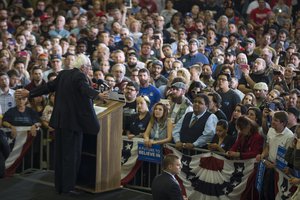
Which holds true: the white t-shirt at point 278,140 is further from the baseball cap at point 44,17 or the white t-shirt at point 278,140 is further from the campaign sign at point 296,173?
the baseball cap at point 44,17

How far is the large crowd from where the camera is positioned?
8750 mm

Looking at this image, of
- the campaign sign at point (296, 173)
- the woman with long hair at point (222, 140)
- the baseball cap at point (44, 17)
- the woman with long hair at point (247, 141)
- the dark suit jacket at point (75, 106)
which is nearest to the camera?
the campaign sign at point (296, 173)

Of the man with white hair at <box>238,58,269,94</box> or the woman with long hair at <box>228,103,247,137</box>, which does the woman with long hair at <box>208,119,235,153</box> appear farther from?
the man with white hair at <box>238,58,269,94</box>

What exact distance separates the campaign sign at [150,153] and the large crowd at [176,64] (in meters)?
0.09

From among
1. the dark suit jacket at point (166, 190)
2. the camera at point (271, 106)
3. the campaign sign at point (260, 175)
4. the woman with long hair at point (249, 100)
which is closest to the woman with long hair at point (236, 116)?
the camera at point (271, 106)

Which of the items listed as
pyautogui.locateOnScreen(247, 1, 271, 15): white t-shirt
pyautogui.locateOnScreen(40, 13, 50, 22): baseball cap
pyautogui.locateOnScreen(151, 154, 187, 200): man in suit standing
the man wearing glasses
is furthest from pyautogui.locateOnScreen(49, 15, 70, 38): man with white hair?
pyautogui.locateOnScreen(151, 154, 187, 200): man in suit standing

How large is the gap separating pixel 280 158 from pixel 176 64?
4.62m

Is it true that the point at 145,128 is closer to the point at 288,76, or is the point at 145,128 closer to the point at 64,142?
the point at 64,142

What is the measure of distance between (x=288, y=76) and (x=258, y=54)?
2.53 meters

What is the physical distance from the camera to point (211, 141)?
8711 millimetres

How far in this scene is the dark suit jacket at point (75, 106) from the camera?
805cm

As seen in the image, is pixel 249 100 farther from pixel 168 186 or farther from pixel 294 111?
pixel 168 186

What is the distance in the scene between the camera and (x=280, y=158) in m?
7.93

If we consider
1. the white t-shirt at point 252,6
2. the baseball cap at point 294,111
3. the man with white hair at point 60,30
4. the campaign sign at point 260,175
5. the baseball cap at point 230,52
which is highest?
the white t-shirt at point 252,6
